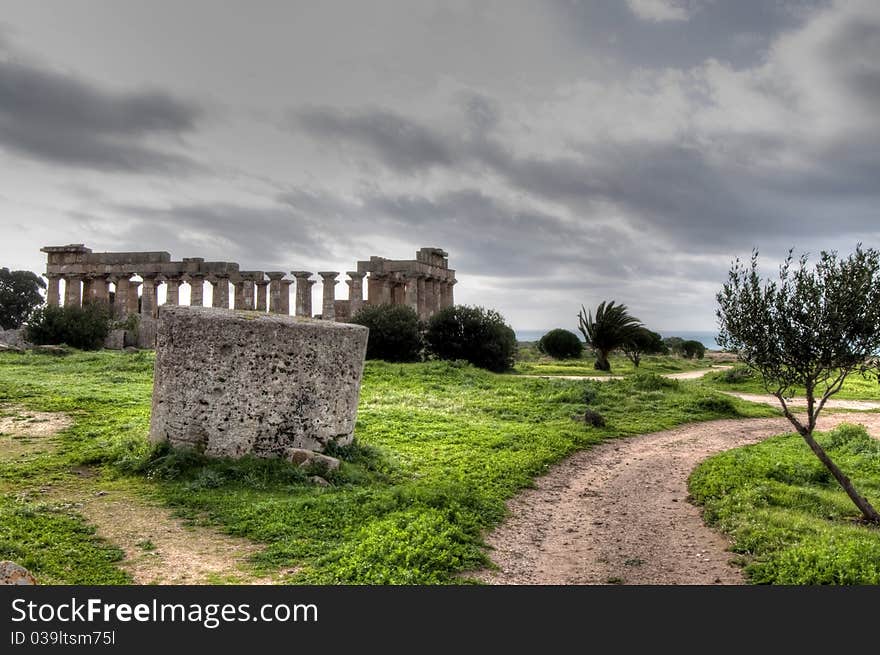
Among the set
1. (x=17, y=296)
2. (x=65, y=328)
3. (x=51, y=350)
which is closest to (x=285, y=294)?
(x=65, y=328)

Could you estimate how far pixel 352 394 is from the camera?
39.1 feet

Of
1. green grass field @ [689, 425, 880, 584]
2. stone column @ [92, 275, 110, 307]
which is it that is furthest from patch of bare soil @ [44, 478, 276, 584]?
stone column @ [92, 275, 110, 307]

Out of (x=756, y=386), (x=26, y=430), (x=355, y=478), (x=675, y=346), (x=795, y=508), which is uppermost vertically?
(x=675, y=346)

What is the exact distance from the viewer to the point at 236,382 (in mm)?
10633

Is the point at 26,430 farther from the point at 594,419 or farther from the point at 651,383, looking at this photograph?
the point at 651,383

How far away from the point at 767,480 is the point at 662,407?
9.37m

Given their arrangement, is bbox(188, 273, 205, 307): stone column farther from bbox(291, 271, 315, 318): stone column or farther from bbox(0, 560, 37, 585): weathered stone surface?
bbox(0, 560, 37, 585): weathered stone surface

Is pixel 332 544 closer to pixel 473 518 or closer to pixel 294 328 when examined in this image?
pixel 473 518

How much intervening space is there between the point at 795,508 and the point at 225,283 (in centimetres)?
4273

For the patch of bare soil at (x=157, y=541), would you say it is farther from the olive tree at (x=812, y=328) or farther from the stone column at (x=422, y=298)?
the stone column at (x=422, y=298)

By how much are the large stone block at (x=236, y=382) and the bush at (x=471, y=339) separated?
23.0 m

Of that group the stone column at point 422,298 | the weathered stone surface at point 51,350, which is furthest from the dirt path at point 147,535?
the stone column at point 422,298

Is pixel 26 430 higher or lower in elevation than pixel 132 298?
lower

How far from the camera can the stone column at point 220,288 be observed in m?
46.7
